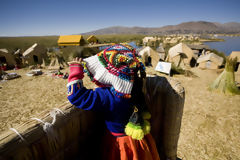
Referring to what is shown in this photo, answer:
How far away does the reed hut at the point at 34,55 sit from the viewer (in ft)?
38.4

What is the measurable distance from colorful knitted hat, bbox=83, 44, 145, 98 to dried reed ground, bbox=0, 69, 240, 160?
3.14 metres

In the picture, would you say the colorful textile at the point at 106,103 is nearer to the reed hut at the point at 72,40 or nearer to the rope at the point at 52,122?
the rope at the point at 52,122

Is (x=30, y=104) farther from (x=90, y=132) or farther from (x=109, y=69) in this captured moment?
(x=109, y=69)

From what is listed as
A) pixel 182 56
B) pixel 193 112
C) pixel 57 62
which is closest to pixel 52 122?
pixel 193 112

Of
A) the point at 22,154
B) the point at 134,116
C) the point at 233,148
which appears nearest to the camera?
the point at 22,154

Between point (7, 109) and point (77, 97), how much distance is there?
5758mm

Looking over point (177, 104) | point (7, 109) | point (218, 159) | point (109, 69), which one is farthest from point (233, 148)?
point (7, 109)

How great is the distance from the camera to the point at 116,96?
1.06m

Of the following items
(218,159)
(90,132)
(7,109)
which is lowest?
(218,159)

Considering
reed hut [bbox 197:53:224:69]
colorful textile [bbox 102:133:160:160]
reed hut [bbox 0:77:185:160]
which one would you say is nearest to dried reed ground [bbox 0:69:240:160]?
reed hut [bbox 0:77:185:160]

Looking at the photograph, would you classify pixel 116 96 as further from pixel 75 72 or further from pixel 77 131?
pixel 77 131

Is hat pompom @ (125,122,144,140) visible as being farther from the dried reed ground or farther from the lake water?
the lake water

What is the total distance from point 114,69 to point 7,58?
13.8m

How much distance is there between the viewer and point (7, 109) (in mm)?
4898
